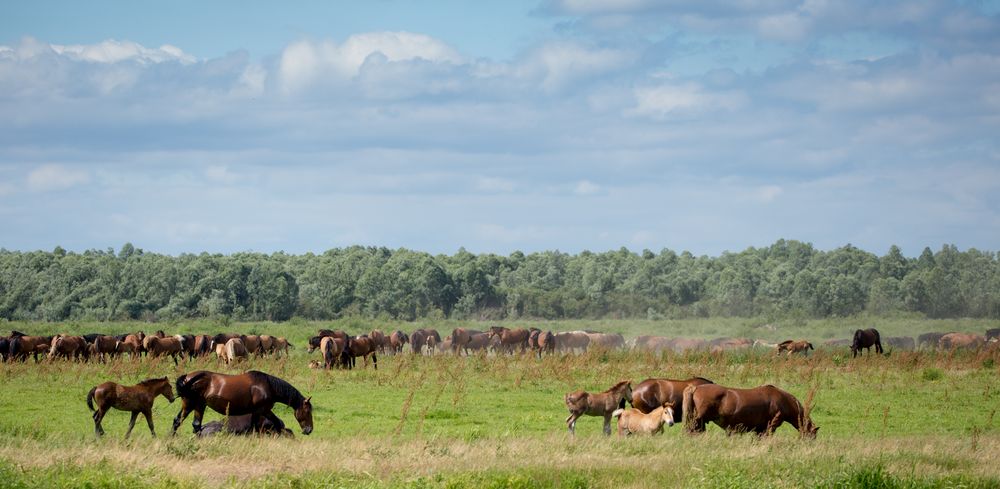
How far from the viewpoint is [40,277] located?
3610 inches

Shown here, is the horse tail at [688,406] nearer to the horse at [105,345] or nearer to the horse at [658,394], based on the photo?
the horse at [658,394]

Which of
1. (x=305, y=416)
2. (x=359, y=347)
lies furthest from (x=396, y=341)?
(x=305, y=416)

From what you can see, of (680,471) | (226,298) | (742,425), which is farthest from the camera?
(226,298)

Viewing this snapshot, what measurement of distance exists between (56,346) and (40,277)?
201ft

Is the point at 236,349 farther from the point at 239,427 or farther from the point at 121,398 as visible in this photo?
the point at 239,427

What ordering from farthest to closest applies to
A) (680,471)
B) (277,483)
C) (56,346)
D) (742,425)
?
1. (56,346)
2. (742,425)
3. (680,471)
4. (277,483)

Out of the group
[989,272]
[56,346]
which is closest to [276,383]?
[56,346]

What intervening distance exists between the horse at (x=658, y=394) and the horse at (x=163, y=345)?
70.3ft

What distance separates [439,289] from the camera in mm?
97438

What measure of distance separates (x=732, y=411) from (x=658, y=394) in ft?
5.00

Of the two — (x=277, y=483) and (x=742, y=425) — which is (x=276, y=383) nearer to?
(x=277, y=483)

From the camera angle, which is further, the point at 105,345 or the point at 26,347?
the point at 105,345

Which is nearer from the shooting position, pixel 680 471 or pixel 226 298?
pixel 680 471

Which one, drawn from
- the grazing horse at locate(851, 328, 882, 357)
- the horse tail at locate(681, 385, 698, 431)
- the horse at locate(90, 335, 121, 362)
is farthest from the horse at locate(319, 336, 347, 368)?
the grazing horse at locate(851, 328, 882, 357)
